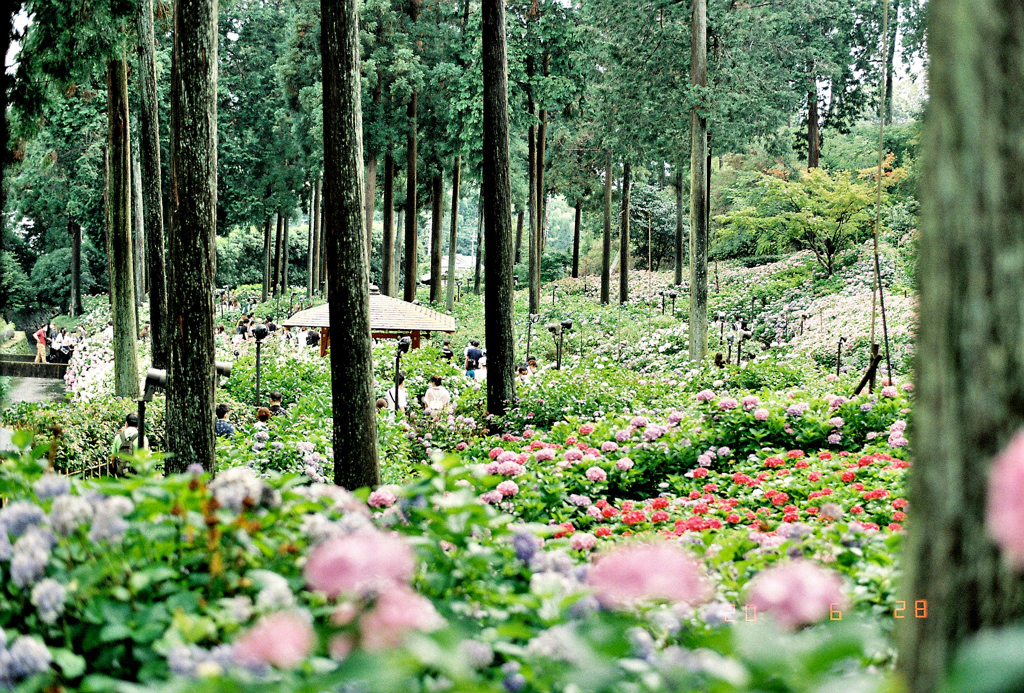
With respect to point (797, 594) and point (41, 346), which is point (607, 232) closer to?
point (41, 346)

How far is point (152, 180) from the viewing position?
11.2 m

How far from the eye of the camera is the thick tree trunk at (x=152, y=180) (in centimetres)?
1056

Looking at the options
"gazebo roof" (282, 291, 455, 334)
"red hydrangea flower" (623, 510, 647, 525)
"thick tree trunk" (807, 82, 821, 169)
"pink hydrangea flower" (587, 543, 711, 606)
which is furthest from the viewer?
"thick tree trunk" (807, 82, 821, 169)

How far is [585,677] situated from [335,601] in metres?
1.03

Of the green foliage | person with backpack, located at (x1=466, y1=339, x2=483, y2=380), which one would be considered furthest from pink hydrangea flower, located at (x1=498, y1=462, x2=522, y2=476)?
the green foliage

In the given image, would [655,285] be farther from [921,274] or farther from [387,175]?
[921,274]

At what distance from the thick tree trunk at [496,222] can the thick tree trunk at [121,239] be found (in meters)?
5.60

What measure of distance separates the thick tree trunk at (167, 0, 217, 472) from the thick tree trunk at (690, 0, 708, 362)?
9567 millimetres

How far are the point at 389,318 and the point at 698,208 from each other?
20.4ft

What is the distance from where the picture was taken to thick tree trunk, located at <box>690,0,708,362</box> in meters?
13.7

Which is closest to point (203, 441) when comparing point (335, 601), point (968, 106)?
point (335, 601)

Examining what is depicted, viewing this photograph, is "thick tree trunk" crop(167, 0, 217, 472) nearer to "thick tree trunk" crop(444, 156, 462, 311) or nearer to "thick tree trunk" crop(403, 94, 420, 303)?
"thick tree trunk" crop(403, 94, 420, 303)

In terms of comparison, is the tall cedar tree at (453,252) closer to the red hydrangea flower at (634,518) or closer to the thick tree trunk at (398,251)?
the thick tree trunk at (398,251)

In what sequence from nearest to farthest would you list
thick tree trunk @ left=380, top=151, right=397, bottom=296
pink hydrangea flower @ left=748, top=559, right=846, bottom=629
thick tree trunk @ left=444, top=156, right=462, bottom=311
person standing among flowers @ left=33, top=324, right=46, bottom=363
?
pink hydrangea flower @ left=748, top=559, right=846, bottom=629 → person standing among flowers @ left=33, top=324, right=46, bottom=363 → thick tree trunk @ left=380, top=151, right=397, bottom=296 → thick tree trunk @ left=444, top=156, right=462, bottom=311
